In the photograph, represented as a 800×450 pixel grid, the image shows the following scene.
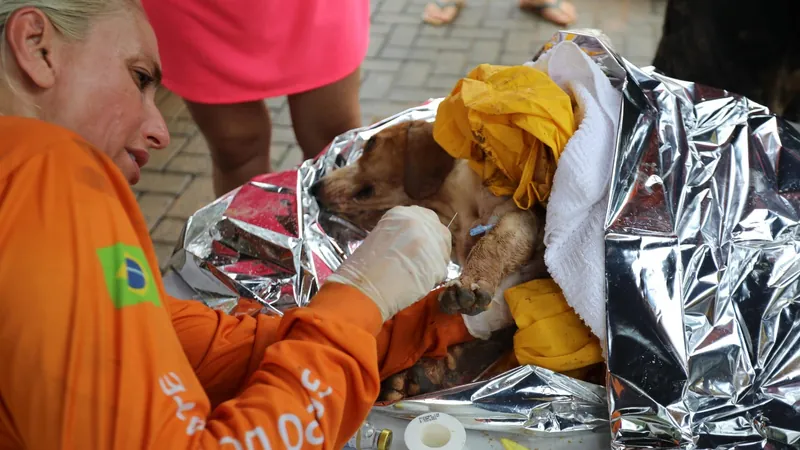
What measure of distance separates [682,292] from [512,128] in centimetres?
49

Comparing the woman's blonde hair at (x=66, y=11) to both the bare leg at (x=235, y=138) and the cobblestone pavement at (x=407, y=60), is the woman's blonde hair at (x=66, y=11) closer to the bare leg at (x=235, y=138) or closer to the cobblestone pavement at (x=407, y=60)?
the bare leg at (x=235, y=138)

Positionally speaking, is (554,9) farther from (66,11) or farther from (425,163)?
(66,11)

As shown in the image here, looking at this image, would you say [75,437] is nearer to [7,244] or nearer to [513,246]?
[7,244]

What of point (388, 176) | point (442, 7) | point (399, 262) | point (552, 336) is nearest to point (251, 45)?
point (388, 176)

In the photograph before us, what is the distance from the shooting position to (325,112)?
240cm

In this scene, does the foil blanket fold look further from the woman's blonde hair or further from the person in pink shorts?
the woman's blonde hair

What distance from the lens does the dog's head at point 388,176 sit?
Result: 187cm

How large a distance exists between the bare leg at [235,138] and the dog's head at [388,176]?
0.39 m

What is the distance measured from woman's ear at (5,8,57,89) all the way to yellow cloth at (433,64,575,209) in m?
0.86

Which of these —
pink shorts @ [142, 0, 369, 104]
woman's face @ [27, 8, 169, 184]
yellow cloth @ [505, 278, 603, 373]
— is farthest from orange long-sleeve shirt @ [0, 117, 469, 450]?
pink shorts @ [142, 0, 369, 104]

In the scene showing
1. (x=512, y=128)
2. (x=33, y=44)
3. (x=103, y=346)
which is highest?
(x=33, y=44)

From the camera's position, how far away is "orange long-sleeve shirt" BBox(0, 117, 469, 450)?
824 millimetres

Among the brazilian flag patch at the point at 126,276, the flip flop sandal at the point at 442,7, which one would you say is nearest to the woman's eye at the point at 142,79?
the brazilian flag patch at the point at 126,276

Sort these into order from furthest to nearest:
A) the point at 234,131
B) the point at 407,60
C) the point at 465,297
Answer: the point at 407,60 → the point at 234,131 → the point at 465,297
